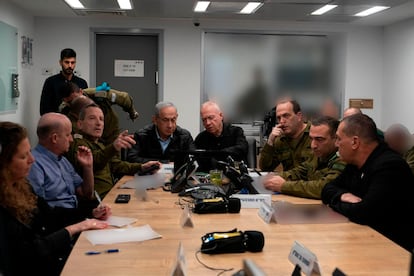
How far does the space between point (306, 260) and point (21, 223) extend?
108cm

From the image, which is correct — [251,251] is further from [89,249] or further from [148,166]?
[148,166]

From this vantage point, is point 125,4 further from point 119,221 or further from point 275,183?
point 119,221

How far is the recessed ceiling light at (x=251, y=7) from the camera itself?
17.3ft

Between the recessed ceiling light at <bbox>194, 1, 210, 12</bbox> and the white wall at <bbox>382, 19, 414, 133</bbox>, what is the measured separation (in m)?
2.86

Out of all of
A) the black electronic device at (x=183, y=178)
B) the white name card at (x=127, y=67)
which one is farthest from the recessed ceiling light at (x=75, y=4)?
the black electronic device at (x=183, y=178)

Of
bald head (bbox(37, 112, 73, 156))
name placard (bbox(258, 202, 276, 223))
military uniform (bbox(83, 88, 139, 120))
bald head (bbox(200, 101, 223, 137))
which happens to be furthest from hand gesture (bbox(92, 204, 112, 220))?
military uniform (bbox(83, 88, 139, 120))

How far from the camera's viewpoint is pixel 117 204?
8.73ft

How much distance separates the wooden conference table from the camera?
1636 millimetres

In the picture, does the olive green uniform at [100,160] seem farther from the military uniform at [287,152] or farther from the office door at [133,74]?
the office door at [133,74]

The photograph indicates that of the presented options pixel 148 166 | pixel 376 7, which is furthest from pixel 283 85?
pixel 148 166

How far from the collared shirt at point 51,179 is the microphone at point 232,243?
1.22 metres

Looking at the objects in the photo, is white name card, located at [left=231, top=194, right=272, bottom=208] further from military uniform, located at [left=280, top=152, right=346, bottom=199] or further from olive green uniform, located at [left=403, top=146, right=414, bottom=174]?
olive green uniform, located at [left=403, top=146, right=414, bottom=174]

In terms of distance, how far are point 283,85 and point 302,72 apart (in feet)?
1.13

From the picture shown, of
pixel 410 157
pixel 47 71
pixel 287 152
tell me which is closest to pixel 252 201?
pixel 410 157
